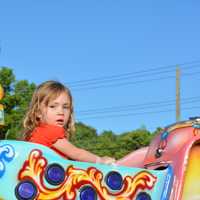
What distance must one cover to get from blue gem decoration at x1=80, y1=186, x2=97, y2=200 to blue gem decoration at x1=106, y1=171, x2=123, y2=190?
0.36 ft

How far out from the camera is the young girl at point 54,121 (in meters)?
3.56

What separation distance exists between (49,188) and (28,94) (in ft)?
93.7

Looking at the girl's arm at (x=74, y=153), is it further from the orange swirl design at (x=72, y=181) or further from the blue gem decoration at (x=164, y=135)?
the blue gem decoration at (x=164, y=135)

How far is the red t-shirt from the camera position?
355 cm

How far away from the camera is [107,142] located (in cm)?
3988

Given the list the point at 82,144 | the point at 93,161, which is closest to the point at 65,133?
the point at 93,161

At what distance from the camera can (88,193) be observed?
337 centimetres

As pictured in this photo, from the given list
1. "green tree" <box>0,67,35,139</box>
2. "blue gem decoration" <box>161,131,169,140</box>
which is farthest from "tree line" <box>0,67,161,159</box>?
"blue gem decoration" <box>161,131,169,140</box>

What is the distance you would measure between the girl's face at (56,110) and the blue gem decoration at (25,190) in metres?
0.58

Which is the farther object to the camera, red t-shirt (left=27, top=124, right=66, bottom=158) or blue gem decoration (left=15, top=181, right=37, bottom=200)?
red t-shirt (left=27, top=124, right=66, bottom=158)

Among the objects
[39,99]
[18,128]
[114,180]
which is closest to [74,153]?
[114,180]

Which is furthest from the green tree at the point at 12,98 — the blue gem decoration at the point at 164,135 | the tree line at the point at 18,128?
the blue gem decoration at the point at 164,135

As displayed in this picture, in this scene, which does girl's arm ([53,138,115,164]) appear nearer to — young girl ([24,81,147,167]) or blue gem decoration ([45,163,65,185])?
young girl ([24,81,147,167])

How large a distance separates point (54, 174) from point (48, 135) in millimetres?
340
